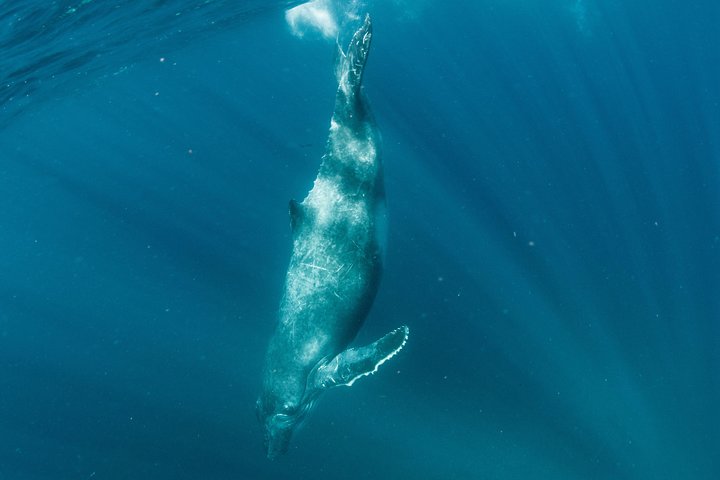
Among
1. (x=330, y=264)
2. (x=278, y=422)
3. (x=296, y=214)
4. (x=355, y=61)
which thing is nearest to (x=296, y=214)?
(x=296, y=214)

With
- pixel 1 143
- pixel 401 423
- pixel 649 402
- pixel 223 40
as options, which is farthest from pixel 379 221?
pixel 1 143

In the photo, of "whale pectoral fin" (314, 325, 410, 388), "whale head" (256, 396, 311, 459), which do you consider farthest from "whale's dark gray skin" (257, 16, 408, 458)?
"whale pectoral fin" (314, 325, 410, 388)

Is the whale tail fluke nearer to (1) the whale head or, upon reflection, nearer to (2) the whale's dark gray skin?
(2) the whale's dark gray skin

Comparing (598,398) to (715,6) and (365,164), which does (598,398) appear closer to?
(365,164)

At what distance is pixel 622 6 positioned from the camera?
36.8 meters

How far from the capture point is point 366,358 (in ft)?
23.2

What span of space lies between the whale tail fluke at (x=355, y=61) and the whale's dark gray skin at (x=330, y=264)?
6 centimetres

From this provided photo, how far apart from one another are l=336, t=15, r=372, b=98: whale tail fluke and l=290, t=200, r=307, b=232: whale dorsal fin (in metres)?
1.97

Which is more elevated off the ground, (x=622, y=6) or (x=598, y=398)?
(x=622, y=6)

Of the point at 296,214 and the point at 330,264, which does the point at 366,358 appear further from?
the point at 296,214

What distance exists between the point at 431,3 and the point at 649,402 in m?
28.7

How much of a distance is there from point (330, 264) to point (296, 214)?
3.40 feet

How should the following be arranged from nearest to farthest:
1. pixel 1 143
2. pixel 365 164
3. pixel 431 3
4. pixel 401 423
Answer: pixel 365 164 → pixel 401 423 → pixel 1 143 → pixel 431 3

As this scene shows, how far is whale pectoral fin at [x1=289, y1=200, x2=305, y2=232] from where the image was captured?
8.23 metres
